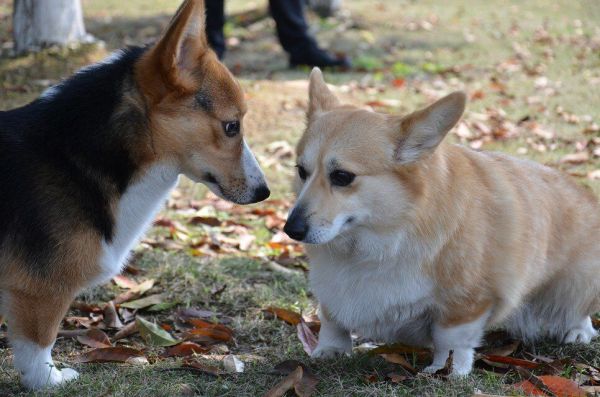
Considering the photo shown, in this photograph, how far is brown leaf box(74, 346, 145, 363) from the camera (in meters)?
3.41

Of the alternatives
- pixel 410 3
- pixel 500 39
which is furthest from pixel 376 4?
pixel 500 39

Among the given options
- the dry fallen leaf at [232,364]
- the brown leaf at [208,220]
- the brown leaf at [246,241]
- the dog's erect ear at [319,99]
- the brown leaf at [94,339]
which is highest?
the dog's erect ear at [319,99]

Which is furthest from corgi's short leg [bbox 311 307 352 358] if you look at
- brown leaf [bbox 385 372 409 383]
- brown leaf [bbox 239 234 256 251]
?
brown leaf [bbox 239 234 256 251]

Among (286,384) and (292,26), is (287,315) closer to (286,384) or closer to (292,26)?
(286,384)

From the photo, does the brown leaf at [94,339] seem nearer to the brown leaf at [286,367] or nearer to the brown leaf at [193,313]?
the brown leaf at [193,313]

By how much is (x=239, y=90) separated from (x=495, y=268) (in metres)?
1.32

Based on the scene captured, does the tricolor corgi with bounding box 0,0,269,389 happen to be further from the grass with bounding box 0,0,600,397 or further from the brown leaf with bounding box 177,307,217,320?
the brown leaf with bounding box 177,307,217,320

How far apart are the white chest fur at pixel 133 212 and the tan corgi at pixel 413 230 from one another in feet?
1.90

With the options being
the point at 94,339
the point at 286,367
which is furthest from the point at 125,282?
the point at 286,367

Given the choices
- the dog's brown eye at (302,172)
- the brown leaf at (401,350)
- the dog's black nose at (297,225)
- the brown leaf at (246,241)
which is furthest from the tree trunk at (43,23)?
the brown leaf at (401,350)

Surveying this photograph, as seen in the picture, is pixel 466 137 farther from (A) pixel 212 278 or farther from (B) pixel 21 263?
(B) pixel 21 263

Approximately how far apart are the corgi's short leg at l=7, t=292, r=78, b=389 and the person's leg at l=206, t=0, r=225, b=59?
4.93 meters

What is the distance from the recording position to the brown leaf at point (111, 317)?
3.83 meters

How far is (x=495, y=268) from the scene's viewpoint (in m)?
3.23
